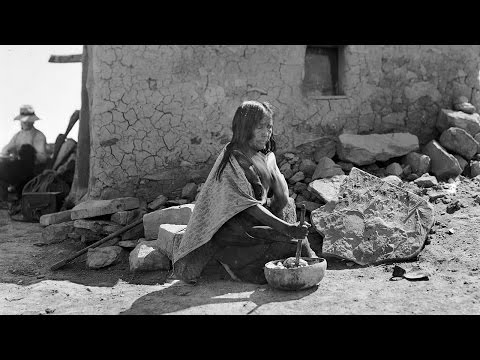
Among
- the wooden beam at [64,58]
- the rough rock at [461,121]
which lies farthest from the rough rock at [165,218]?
the wooden beam at [64,58]

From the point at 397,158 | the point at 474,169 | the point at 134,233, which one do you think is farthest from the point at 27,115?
the point at 474,169

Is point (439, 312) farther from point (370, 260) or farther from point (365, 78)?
point (365, 78)

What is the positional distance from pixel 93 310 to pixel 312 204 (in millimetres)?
2676

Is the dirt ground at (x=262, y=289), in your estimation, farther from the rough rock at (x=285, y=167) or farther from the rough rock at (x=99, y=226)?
the rough rock at (x=285, y=167)

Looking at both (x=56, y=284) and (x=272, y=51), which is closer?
(x=56, y=284)

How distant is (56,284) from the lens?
15.5 ft

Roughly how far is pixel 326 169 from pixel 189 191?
1.60 m

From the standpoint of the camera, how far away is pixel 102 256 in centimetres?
531

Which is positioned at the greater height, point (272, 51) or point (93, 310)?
point (272, 51)

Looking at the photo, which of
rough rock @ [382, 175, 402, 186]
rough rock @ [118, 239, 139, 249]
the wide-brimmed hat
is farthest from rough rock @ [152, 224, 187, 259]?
the wide-brimmed hat

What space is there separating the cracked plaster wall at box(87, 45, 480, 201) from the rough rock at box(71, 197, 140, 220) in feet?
0.81
